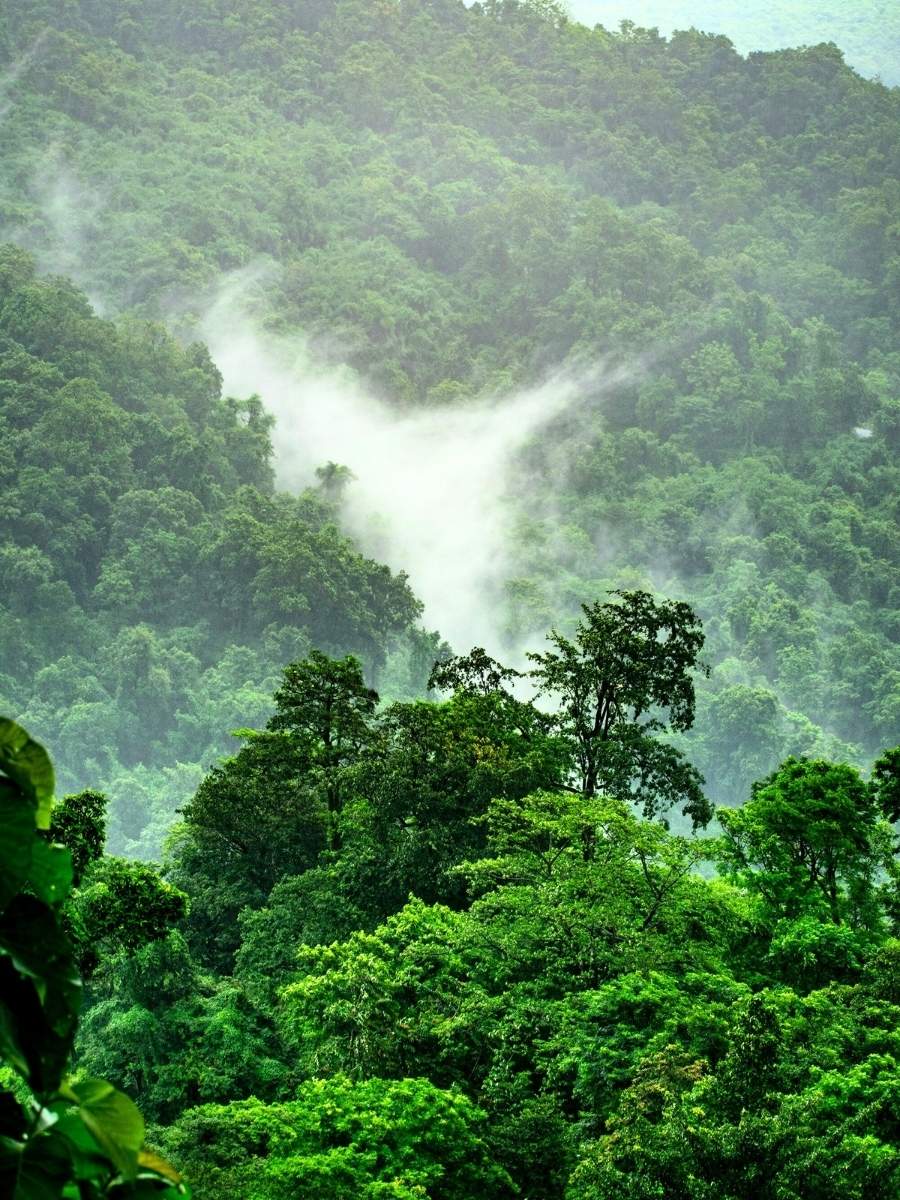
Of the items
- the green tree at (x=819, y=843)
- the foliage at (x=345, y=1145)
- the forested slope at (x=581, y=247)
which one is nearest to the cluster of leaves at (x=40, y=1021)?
the foliage at (x=345, y=1145)

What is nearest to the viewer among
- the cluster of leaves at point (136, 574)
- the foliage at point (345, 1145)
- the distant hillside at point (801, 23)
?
the foliage at point (345, 1145)

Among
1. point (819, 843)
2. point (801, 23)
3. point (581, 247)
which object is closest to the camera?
point (819, 843)

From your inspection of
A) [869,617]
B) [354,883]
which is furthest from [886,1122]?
[869,617]

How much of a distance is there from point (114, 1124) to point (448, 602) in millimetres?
79960

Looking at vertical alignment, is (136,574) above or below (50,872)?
above

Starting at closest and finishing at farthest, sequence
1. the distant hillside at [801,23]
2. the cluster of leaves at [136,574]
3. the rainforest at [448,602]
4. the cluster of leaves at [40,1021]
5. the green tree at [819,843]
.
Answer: the cluster of leaves at [40,1021] → the rainforest at [448,602] → the green tree at [819,843] → the cluster of leaves at [136,574] → the distant hillside at [801,23]

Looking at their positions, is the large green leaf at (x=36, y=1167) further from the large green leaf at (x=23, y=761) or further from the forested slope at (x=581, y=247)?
the forested slope at (x=581, y=247)

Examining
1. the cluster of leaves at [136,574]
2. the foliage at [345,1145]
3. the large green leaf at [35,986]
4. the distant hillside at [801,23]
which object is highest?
the distant hillside at [801,23]

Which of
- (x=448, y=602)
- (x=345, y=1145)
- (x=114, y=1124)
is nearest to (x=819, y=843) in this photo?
(x=345, y=1145)

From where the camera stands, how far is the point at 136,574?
2574 inches

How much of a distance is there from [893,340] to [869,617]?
34.0 metres

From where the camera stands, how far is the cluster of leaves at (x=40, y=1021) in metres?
1.32

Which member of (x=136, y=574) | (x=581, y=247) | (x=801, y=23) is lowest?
(x=136, y=574)

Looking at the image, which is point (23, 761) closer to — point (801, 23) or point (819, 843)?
point (819, 843)
